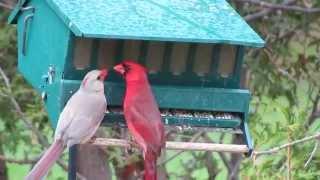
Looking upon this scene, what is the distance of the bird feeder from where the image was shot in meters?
4.43

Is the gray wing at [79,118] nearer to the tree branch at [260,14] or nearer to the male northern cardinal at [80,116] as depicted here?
the male northern cardinal at [80,116]

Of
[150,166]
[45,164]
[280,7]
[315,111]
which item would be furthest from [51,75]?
[315,111]

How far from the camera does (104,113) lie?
173 inches

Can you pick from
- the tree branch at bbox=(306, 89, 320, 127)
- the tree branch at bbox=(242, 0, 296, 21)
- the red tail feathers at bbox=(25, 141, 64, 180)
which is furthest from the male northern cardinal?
the tree branch at bbox=(306, 89, 320, 127)

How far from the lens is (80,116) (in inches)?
172

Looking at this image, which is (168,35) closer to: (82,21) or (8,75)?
(82,21)

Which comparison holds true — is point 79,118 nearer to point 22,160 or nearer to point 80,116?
point 80,116

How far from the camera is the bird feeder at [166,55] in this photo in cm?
443

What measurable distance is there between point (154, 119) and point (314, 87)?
237 centimetres

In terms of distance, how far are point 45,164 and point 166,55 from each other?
71 centimetres

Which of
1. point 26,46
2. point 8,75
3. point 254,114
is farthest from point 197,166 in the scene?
point 26,46

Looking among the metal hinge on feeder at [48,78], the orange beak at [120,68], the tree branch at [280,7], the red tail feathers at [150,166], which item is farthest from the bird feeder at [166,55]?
the tree branch at [280,7]

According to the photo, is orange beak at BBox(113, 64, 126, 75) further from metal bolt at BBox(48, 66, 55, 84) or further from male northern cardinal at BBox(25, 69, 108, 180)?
metal bolt at BBox(48, 66, 55, 84)

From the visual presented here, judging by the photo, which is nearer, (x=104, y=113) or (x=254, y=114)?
(x=104, y=113)
